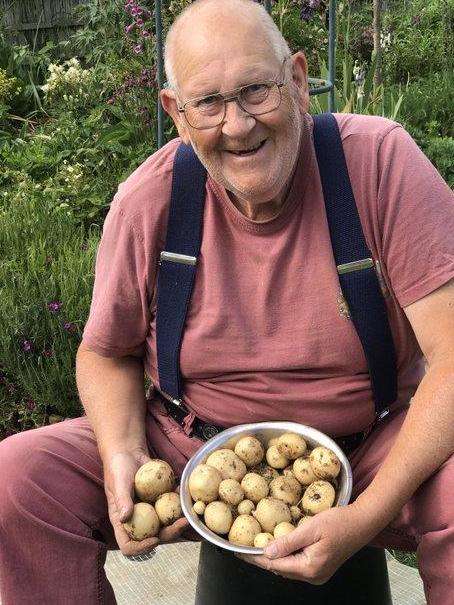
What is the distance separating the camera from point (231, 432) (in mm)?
1927

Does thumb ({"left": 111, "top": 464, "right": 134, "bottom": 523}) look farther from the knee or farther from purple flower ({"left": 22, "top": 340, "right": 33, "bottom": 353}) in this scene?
purple flower ({"left": 22, "top": 340, "right": 33, "bottom": 353})

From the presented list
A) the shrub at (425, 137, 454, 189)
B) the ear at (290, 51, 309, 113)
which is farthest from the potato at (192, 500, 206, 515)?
the shrub at (425, 137, 454, 189)

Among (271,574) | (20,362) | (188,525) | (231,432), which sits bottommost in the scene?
(20,362)

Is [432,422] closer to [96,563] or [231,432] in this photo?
[231,432]

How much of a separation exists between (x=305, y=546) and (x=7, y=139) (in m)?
4.56

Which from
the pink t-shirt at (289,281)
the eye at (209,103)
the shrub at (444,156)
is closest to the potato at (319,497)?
the pink t-shirt at (289,281)

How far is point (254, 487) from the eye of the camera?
5.95 ft

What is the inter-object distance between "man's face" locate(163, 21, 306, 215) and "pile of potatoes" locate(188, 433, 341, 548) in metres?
0.55

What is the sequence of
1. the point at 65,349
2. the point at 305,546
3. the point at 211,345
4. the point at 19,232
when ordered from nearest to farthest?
the point at 305,546, the point at 211,345, the point at 65,349, the point at 19,232

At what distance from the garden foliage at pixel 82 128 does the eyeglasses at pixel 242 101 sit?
1508mm

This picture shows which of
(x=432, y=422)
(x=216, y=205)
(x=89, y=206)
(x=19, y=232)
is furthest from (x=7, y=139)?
(x=432, y=422)

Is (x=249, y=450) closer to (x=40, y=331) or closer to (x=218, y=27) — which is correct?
(x=218, y=27)

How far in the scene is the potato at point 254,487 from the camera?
181cm

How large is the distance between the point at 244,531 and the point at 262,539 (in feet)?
0.15
